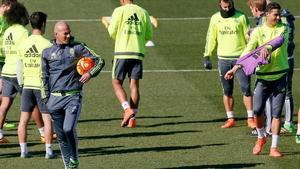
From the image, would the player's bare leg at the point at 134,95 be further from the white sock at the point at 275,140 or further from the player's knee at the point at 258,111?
the white sock at the point at 275,140

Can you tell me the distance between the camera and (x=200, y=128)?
20.0 meters

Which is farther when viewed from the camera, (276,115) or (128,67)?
(128,67)

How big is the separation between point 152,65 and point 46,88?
10874mm

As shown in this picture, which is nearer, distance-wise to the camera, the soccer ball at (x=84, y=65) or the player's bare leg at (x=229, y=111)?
the soccer ball at (x=84, y=65)

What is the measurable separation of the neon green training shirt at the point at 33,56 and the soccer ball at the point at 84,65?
4.78ft

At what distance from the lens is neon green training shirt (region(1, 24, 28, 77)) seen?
1802 centimetres

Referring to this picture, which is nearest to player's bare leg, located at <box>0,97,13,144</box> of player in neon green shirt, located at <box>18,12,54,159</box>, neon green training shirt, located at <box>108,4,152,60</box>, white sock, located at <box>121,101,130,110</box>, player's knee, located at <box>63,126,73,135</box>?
player in neon green shirt, located at <box>18,12,54,159</box>

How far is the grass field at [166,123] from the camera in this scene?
56.9ft

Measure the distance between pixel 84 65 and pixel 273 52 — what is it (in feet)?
11.3

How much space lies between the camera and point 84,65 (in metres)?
15.7

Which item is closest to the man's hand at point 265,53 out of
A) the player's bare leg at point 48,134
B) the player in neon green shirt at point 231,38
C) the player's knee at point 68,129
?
the player in neon green shirt at point 231,38

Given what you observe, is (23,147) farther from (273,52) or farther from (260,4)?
(260,4)

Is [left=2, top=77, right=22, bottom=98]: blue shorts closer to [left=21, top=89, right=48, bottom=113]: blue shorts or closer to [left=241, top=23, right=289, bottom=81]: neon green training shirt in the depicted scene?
[left=21, top=89, right=48, bottom=113]: blue shorts

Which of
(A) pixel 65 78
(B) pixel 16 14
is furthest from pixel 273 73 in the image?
(B) pixel 16 14
